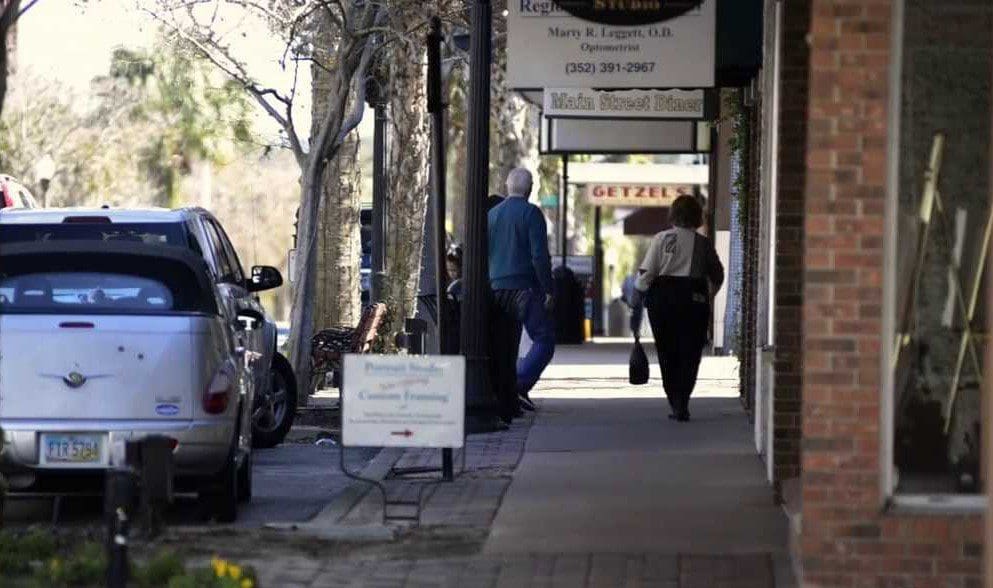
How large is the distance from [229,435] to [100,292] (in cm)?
110

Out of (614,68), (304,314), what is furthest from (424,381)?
(304,314)

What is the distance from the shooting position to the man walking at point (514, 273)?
16312 millimetres

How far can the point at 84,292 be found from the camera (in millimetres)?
11422

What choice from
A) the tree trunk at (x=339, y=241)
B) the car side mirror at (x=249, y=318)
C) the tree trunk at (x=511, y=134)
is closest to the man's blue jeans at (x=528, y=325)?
the car side mirror at (x=249, y=318)

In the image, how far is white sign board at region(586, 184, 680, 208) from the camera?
1432 inches

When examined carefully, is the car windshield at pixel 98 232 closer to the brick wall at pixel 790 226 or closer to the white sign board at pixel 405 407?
the white sign board at pixel 405 407

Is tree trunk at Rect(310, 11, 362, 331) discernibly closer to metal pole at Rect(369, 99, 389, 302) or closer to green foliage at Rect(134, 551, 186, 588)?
metal pole at Rect(369, 99, 389, 302)

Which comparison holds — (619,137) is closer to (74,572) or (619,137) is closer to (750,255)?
(750,255)

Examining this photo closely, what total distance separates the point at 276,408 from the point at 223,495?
512 cm

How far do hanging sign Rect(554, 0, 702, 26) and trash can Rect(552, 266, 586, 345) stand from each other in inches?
737

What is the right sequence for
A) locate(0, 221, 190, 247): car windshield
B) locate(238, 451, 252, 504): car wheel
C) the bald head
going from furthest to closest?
the bald head
locate(0, 221, 190, 247): car windshield
locate(238, 451, 252, 504): car wheel

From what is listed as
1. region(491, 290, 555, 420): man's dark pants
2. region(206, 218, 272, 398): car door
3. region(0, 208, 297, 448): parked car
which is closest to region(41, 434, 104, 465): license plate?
region(0, 208, 297, 448): parked car

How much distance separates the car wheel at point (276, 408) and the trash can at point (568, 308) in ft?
43.3

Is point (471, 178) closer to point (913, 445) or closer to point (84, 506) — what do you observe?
point (84, 506)
